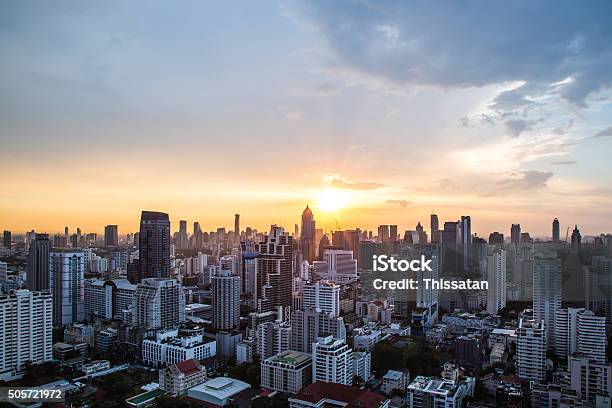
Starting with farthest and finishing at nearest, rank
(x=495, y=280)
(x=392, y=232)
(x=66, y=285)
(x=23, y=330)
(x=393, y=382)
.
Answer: (x=392, y=232) → (x=495, y=280) → (x=66, y=285) → (x=23, y=330) → (x=393, y=382)

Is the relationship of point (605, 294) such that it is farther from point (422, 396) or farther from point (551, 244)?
point (422, 396)

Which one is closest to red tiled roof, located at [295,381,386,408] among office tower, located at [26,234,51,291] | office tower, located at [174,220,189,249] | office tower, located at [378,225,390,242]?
office tower, located at [26,234,51,291]

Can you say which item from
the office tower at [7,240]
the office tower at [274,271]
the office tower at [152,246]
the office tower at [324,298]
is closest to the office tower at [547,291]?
the office tower at [324,298]

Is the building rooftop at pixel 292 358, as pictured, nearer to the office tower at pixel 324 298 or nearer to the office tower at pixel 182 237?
the office tower at pixel 324 298

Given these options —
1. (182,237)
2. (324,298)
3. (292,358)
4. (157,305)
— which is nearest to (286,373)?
(292,358)

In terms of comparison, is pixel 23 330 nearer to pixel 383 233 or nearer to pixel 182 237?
pixel 383 233
